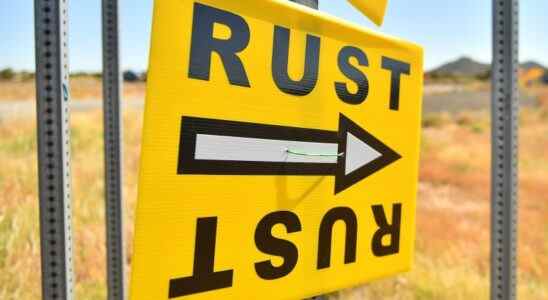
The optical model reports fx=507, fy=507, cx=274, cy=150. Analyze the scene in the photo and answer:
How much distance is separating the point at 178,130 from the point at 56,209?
242mm

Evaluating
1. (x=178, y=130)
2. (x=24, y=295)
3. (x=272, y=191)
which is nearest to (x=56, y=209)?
(x=178, y=130)

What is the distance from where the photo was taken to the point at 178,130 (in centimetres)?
76

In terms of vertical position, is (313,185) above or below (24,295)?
above

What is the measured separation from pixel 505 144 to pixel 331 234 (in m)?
0.53

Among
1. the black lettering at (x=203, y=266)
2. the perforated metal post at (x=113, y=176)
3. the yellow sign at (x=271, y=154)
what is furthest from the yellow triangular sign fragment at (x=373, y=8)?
the perforated metal post at (x=113, y=176)

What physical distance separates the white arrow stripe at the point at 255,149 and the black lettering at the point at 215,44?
3.8 inches

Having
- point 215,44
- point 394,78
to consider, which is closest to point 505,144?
point 394,78

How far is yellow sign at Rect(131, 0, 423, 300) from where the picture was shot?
2.48 feet

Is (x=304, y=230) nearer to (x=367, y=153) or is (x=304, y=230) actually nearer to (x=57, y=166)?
(x=367, y=153)

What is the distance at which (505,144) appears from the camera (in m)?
1.22

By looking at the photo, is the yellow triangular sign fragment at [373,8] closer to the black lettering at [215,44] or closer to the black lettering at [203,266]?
the black lettering at [215,44]

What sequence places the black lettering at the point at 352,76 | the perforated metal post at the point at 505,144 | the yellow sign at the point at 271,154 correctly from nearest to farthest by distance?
the yellow sign at the point at 271,154, the black lettering at the point at 352,76, the perforated metal post at the point at 505,144

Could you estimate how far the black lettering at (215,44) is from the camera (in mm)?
776

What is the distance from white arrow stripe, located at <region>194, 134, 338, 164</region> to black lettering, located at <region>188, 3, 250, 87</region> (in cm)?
10
